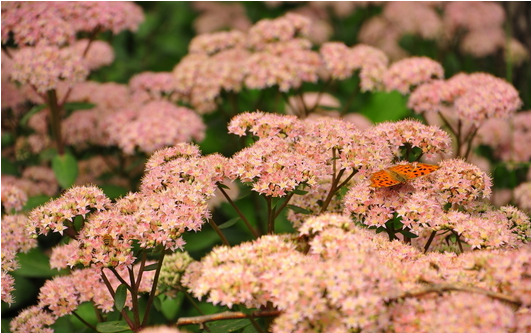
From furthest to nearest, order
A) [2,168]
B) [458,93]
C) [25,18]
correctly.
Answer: [2,168] < [25,18] < [458,93]

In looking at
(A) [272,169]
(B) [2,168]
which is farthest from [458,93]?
(B) [2,168]

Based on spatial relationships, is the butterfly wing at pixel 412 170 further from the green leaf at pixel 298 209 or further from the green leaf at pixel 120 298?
the green leaf at pixel 120 298

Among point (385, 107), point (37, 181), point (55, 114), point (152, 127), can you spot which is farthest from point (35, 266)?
point (385, 107)

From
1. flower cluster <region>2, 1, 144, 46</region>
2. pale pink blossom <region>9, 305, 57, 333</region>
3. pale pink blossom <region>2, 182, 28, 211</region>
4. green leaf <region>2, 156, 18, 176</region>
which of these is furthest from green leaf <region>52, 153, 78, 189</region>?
pale pink blossom <region>9, 305, 57, 333</region>

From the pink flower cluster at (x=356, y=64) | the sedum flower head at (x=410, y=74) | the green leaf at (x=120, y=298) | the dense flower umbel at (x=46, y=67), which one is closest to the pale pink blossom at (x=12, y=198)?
the dense flower umbel at (x=46, y=67)

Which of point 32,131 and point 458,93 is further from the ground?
point 458,93

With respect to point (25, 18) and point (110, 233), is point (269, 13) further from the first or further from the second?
point (110, 233)

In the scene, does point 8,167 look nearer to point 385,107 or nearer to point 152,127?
point 152,127
